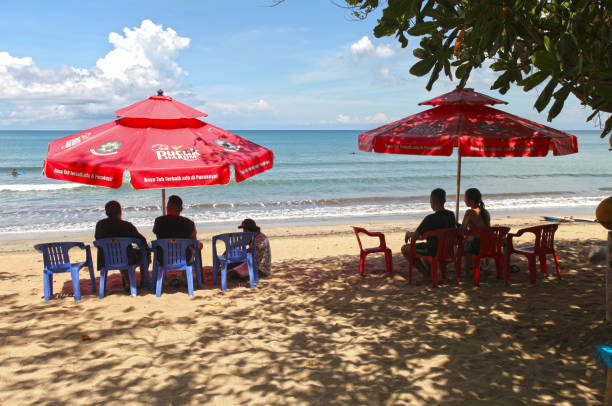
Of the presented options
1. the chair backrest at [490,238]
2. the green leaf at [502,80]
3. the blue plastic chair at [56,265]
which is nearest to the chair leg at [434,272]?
the chair backrest at [490,238]

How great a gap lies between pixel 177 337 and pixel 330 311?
1.75 meters

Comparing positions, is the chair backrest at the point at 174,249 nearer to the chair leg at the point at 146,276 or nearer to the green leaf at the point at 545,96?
the chair leg at the point at 146,276

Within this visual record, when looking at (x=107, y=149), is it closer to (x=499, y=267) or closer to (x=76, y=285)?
(x=76, y=285)

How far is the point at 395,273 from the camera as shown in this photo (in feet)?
23.4

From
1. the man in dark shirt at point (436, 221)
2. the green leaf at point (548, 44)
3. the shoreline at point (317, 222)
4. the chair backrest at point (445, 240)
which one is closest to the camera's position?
the green leaf at point (548, 44)

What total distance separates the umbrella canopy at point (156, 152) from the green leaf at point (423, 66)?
2.27 metres

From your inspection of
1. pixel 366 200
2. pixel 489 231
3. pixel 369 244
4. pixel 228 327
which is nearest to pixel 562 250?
pixel 489 231

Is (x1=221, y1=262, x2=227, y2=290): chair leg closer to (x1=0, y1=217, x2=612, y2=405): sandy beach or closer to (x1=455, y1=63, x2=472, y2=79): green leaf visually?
(x1=0, y1=217, x2=612, y2=405): sandy beach

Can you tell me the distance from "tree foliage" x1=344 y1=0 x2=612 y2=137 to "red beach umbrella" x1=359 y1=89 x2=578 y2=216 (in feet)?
4.92

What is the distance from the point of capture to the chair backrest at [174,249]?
596 centimetres

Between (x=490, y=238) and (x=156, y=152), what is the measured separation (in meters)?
4.22

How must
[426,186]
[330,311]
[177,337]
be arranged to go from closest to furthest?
[177,337], [330,311], [426,186]

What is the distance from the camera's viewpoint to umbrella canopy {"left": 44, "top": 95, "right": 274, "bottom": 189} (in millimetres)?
4945

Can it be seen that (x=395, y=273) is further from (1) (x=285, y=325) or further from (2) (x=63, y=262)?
(2) (x=63, y=262)
